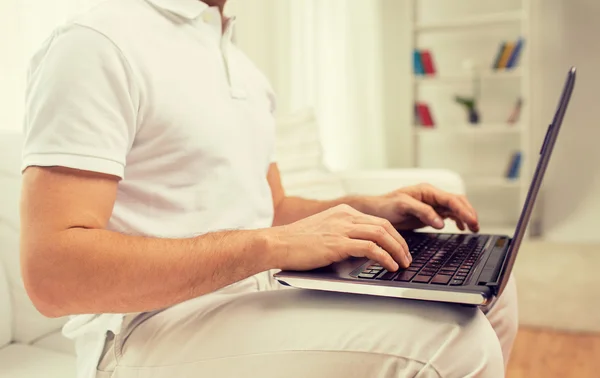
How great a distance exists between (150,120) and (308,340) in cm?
34

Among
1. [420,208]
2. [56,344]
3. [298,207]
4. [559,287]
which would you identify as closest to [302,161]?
[298,207]

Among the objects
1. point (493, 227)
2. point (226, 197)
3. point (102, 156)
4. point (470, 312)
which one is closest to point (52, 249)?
point (102, 156)

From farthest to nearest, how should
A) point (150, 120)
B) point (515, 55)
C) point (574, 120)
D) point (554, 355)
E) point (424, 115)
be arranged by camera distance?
point (424, 115)
point (574, 120)
point (515, 55)
point (554, 355)
point (150, 120)

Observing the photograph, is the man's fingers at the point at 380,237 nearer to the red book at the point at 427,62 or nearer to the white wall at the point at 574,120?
the red book at the point at 427,62

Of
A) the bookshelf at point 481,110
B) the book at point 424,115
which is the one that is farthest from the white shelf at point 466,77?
the book at point 424,115

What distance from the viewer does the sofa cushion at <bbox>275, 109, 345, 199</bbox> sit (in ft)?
6.05

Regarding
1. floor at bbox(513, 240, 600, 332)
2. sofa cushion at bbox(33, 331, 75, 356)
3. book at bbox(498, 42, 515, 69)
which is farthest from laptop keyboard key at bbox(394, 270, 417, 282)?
book at bbox(498, 42, 515, 69)

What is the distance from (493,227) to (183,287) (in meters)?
3.96

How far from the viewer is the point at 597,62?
4.05 meters

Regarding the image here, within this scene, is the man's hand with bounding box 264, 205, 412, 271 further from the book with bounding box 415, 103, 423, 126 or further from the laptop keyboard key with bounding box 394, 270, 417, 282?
the book with bounding box 415, 103, 423, 126

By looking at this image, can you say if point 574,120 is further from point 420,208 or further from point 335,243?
point 335,243

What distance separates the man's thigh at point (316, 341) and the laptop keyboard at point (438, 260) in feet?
0.10

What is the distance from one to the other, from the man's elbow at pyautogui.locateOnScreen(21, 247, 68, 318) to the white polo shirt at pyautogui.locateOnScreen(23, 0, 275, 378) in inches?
4.1

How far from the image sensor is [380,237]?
0.68 m
